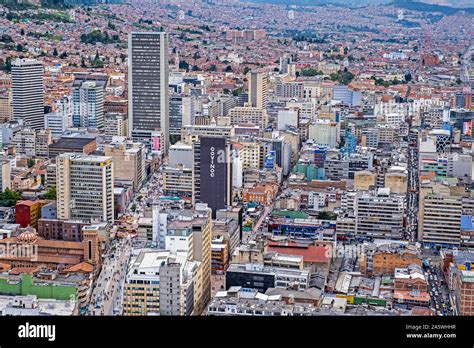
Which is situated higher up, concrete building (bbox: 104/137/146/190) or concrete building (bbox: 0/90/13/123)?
concrete building (bbox: 0/90/13/123)

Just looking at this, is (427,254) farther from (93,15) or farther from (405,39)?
(93,15)

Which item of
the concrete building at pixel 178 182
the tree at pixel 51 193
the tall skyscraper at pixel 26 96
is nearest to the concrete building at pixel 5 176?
the tree at pixel 51 193

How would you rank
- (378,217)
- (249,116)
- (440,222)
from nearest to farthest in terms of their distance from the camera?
(440,222) < (378,217) < (249,116)

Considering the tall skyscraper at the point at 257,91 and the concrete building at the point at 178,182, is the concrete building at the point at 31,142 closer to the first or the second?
the concrete building at the point at 178,182

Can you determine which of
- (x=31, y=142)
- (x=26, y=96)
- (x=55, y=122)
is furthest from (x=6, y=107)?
(x=31, y=142)

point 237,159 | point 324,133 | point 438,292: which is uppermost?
point 324,133

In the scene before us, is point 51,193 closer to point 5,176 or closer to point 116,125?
point 5,176

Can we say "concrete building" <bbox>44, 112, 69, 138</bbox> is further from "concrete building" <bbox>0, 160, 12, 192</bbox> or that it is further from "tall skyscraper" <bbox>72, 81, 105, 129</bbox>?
"concrete building" <bbox>0, 160, 12, 192</bbox>

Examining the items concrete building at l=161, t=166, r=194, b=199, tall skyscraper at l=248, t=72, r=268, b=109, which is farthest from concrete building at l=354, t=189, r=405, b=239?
tall skyscraper at l=248, t=72, r=268, b=109

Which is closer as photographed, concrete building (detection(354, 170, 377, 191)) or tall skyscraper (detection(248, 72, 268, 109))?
concrete building (detection(354, 170, 377, 191))
